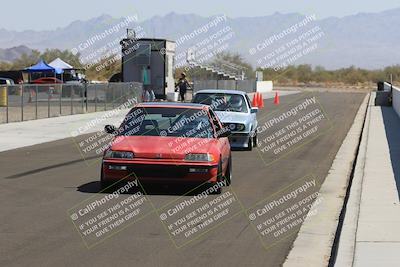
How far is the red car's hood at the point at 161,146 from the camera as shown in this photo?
11617mm

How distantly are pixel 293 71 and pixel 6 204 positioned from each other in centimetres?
14612

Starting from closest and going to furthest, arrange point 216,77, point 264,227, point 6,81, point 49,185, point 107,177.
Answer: point 264,227, point 107,177, point 49,185, point 6,81, point 216,77

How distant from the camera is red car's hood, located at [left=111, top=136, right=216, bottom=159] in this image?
1162 centimetres

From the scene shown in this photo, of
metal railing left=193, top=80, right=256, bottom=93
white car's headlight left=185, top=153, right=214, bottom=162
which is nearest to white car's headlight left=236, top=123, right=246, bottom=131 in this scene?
white car's headlight left=185, top=153, right=214, bottom=162

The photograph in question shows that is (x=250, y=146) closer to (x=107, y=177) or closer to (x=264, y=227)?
(x=107, y=177)

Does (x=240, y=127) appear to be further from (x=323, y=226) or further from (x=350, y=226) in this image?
(x=350, y=226)

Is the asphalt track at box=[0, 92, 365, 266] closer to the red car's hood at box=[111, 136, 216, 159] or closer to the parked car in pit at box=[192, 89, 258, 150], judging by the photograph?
the red car's hood at box=[111, 136, 216, 159]

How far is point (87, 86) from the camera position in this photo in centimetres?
3853

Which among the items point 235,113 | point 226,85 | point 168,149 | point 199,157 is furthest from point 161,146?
point 226,85

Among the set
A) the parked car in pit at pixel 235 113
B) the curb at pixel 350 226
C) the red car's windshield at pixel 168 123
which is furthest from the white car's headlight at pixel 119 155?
the parked car in pit at pixel 235 113

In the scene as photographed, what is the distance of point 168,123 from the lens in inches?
505

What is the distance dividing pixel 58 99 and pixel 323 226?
2693 cm

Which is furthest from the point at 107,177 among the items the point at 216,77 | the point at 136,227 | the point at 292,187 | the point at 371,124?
the point at 216,77

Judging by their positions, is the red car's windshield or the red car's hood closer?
the red car's hood
